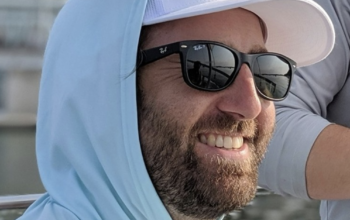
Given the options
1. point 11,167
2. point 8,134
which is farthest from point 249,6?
point 8,134

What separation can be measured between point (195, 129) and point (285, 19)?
1.37 feet

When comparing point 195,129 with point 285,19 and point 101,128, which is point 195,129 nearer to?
point 101,128

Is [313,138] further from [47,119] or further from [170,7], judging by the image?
[47,119]

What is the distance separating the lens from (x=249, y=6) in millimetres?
1432

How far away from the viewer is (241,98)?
4.41ft

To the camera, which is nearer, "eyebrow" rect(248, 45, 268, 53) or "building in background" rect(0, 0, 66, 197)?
"eyebrow" rect(248, 45, 268, 53)

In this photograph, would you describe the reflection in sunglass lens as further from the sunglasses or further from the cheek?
the cheek

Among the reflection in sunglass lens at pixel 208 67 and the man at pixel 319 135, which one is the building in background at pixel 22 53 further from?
the reflection in sunglass lens at pixel 208 67

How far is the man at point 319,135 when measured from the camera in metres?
1.53

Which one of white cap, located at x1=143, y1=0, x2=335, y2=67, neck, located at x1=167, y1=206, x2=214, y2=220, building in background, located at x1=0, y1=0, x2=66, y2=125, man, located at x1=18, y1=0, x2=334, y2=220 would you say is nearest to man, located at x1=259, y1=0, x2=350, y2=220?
white cap, located at x1=143, y1=0, x2=335, y2=67

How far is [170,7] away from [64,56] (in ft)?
0.88

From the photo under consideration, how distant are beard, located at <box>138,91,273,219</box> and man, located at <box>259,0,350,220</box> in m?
0.30

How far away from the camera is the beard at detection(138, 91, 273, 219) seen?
1.32 m

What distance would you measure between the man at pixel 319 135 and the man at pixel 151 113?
0.23 metres
